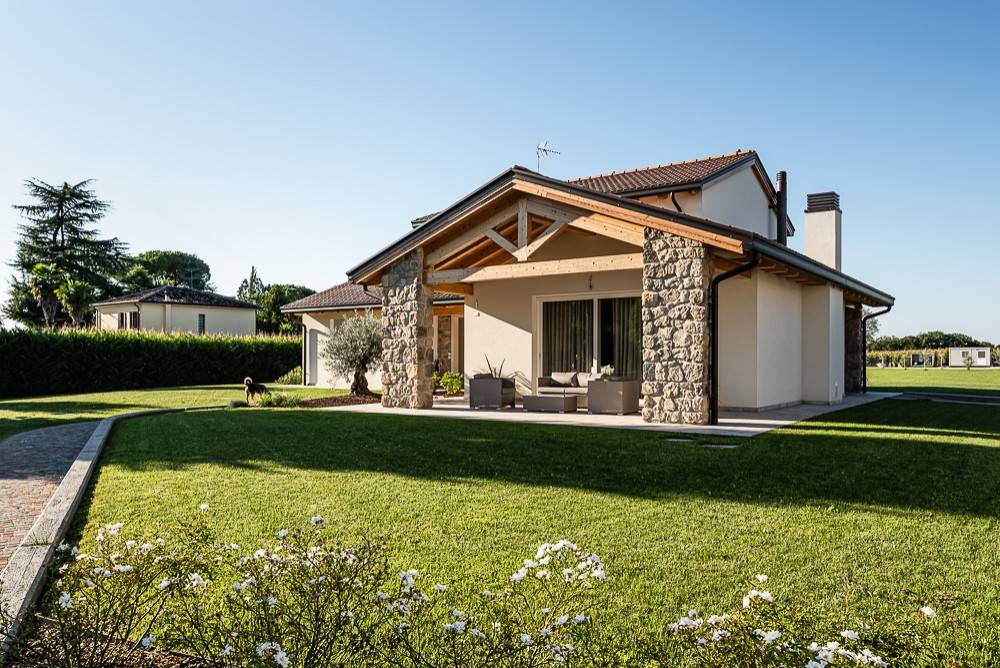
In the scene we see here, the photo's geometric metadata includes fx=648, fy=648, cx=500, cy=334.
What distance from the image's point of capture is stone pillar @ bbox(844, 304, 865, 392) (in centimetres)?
1925

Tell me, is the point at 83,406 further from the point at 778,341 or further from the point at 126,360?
the point at 778,341

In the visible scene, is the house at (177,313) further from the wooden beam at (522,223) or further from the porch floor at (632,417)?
Answer: the wooden beam at (522,223)

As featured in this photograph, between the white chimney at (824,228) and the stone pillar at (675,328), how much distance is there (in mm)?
10030

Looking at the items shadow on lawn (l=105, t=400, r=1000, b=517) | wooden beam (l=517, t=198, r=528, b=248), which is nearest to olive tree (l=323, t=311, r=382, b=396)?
shadow on lawn (l=105, t=400, r=1000, b=517)

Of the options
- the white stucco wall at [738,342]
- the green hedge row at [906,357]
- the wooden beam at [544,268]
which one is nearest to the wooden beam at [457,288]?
the wooden beam at [544,268]

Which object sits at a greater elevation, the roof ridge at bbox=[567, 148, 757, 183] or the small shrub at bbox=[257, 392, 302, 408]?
the roof ridge at bbox=[567, 148, 757, 183]

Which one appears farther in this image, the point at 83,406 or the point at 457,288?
the point at 83,406

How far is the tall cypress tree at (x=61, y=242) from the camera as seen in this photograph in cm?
4462

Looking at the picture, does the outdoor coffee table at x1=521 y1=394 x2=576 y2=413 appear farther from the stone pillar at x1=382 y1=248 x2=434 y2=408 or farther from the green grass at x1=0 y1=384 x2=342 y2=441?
the green grass at x1=0 y1=384 x2=342 y2=441

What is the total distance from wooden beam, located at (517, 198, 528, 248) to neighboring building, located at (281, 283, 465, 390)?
6460 millimetres

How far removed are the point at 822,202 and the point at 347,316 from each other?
1483 centimetres

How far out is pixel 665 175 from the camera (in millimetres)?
16750

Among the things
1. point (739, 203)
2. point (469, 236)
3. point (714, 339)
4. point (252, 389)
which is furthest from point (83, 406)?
point (739, 203)

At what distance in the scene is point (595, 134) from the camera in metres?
17.0
